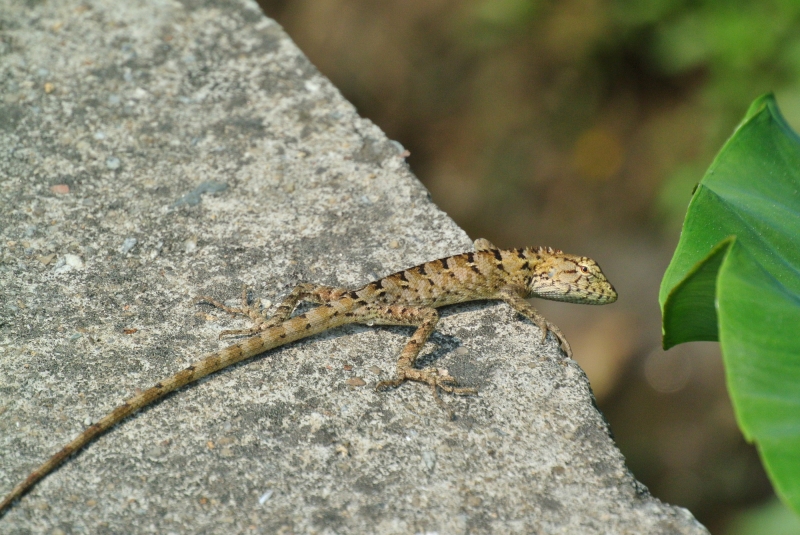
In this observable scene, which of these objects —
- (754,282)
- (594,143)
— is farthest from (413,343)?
(594,143)

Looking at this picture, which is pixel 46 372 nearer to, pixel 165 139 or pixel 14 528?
pixel 14 528

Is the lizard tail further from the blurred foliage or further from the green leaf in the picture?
the blurred foliage

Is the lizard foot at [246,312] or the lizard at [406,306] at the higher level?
the lizard at [406,306]

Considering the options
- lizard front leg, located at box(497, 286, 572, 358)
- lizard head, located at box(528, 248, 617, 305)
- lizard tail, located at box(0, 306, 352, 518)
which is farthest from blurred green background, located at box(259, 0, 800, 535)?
lizard tail, located at box(0, 306, 352, 518)

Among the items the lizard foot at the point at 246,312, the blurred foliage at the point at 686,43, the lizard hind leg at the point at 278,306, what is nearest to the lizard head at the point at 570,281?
the lizard hind leg at the point at 278,306

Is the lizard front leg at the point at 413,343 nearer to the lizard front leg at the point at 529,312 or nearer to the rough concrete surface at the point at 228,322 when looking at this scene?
the rough concrete surface at the point at 228,322

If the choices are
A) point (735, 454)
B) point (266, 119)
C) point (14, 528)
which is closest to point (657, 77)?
point (735, 454)
